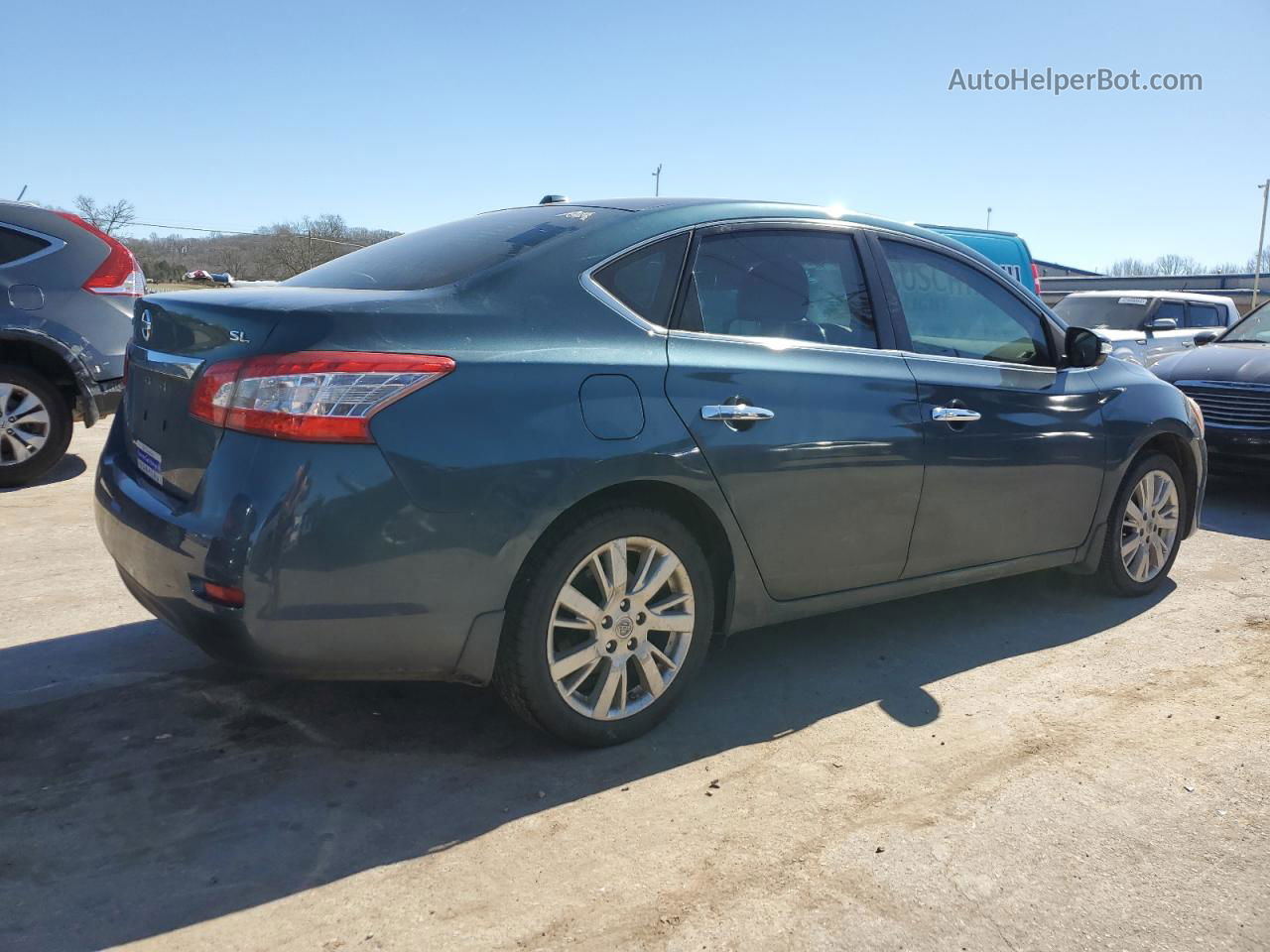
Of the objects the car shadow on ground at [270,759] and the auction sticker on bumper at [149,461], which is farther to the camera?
the auction sticker on bumper at [149,461]

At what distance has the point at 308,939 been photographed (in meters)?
2.39

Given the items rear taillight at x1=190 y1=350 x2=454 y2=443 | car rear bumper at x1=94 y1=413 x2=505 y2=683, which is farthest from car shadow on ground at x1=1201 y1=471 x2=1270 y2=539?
rear taillight at x1=190 y1=350 x2=454 y2=443

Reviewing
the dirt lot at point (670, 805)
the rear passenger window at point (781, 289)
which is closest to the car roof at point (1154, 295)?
the dirt lot at point (670, 805)

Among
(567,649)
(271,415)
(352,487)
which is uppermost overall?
(271,415)

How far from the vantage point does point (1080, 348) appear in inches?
189

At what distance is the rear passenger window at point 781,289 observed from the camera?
362 centimetres

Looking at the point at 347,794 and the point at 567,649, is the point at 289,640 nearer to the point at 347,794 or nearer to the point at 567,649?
the point at 347,794

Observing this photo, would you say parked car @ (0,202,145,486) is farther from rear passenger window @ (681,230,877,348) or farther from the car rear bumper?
rear passenger window @ (681,230,877,348)

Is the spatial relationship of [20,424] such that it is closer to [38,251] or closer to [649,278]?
[38,251]

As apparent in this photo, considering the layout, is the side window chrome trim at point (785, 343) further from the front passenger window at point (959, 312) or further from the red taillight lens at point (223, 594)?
the red taillight lens at point (223, 594)

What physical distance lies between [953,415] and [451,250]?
1.98 metres

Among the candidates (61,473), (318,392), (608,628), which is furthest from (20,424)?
(608,628)

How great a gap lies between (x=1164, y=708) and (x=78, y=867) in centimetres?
350

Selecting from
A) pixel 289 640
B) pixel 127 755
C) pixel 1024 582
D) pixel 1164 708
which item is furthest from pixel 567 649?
pixel 1024 582
